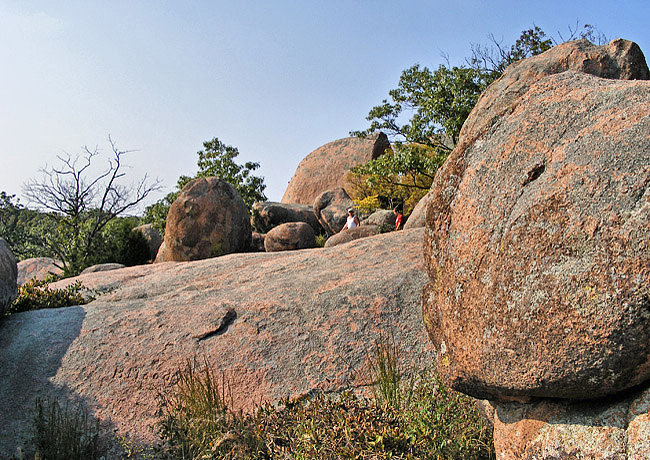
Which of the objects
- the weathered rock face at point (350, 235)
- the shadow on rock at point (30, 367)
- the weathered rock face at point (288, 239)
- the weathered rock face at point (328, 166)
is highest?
the weathered rock face at point (328, 166)

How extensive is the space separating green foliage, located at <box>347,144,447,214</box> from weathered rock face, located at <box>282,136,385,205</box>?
14.4 feet

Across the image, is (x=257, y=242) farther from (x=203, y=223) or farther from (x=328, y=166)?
(x=328, y=166)

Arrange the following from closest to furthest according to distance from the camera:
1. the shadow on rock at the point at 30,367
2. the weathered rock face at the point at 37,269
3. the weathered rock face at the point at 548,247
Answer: the weathered rock face at the point at 548,247 → the shadow on rock at the point at 30,367 → the weathered rock face at the point at 37,269

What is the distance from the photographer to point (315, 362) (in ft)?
19.7

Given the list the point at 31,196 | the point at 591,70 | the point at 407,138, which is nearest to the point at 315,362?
the point at 591,70

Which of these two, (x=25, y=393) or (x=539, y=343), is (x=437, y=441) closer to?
(x=539, y=343)

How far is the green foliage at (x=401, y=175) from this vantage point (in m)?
19.5

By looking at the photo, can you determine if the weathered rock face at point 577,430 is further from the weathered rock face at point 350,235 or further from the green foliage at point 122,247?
Result: the green foliage at point 122,247

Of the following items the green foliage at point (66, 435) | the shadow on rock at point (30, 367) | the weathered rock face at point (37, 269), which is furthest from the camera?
the weathered rock face at point (37, 269)

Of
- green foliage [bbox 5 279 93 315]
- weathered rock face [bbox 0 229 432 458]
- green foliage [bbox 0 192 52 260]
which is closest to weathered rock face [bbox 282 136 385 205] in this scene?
green foliage [bbox 0 192 52 260]

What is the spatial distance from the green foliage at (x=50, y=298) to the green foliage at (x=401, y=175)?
41.5 ft

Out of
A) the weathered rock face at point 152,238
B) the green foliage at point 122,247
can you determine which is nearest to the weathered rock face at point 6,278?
the green foliage at point 122,247

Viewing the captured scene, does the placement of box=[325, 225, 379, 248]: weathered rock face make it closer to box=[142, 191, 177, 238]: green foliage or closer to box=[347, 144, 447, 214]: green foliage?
box=[347, 144, 447, 214]: green foliage

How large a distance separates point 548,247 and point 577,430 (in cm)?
99
